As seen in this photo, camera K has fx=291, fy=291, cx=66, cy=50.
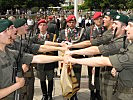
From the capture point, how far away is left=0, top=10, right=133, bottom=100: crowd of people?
3469 mm

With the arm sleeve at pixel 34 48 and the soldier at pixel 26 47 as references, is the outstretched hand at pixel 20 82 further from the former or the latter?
the arm sleeve at pixel 34 48

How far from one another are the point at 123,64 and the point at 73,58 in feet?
4.23

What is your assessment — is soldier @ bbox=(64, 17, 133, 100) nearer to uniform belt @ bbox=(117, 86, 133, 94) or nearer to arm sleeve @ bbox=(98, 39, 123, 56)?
uniform belt @ bbox=(117, 86, 133, 94)

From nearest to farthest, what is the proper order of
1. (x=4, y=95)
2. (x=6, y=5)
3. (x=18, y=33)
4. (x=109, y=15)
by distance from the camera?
(x=4, y=95), (x=18, y=33), (x=109, y=15), (x=6, y=5)

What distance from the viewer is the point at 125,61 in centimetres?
335

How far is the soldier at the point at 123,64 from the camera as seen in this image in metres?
3.37

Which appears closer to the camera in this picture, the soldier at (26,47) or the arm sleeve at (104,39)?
the soldier at (26,47)

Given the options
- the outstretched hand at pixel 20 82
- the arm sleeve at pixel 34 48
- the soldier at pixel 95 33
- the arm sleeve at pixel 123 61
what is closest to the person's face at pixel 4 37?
the outstretched hand at pixel 20 82

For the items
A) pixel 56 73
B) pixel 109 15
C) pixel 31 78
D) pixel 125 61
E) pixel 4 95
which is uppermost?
pixel 109 15

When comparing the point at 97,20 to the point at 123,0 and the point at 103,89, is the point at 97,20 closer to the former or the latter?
the point at 103,89

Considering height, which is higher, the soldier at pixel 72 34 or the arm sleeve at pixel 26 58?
the soldier at pixel 72 34

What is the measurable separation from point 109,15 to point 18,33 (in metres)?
1.90

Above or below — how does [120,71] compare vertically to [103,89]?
above

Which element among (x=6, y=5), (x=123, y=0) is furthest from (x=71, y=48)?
(x=123, y=0)
